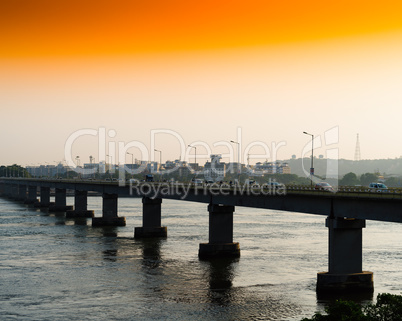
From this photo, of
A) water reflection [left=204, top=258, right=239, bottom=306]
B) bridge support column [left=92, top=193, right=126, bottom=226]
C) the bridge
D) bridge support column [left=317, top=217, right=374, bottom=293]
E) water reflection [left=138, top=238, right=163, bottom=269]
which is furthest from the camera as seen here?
bridge support column [left=92, top=193, right=126, bottom=226]

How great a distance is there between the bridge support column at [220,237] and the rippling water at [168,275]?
6.73ft

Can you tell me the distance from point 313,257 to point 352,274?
19.9 m

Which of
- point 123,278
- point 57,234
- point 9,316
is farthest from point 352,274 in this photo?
point 57,234

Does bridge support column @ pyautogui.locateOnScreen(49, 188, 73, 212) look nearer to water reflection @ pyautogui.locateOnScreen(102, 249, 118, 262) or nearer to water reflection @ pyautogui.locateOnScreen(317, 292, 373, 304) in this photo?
water reflection @ pyautogui.locateOnScreen(102, 249, 118, 262)

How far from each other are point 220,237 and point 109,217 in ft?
172

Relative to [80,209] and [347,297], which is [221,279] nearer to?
[347,297]

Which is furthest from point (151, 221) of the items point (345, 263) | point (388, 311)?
point (388, 311)

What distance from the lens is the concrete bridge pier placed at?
320 ft

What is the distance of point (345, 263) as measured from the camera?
5306 centimetres

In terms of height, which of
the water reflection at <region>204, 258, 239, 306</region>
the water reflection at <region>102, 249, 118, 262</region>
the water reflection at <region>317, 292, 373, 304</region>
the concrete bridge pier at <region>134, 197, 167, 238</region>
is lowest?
the water reflection at <region>102, 249, 118, 262</region>

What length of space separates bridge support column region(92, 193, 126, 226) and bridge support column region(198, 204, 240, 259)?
4982cm

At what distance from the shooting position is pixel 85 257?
251 ft

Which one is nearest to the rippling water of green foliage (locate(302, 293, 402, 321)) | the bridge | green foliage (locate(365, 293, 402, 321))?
the bridge

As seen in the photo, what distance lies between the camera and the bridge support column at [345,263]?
52469 millimetres
